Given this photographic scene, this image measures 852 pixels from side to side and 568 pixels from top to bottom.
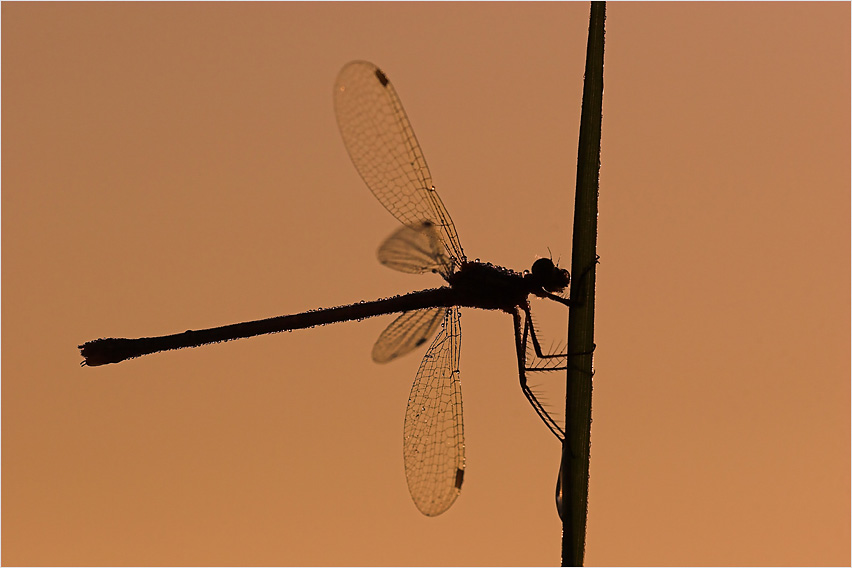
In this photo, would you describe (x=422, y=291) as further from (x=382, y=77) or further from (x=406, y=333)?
(x=382, y=77)

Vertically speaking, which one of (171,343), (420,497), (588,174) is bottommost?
(420,497)

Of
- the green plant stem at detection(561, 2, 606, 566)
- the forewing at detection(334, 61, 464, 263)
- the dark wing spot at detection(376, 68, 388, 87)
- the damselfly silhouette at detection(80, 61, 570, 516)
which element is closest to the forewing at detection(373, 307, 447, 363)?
the damselfly silhouette at detection(80, 61, 570, 516)

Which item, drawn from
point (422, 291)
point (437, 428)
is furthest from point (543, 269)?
point (437, 428)

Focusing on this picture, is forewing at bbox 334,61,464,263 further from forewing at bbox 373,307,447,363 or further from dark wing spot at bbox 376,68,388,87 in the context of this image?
forewing at bbox 373,307,447,363

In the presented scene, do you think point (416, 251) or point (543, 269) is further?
point (416, 251)

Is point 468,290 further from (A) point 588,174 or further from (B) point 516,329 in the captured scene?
(A) point 588,174

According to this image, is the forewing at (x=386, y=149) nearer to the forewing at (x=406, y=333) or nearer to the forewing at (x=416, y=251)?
the forewing at (x=416, y=251)

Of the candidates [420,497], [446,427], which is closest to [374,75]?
[446,427]
